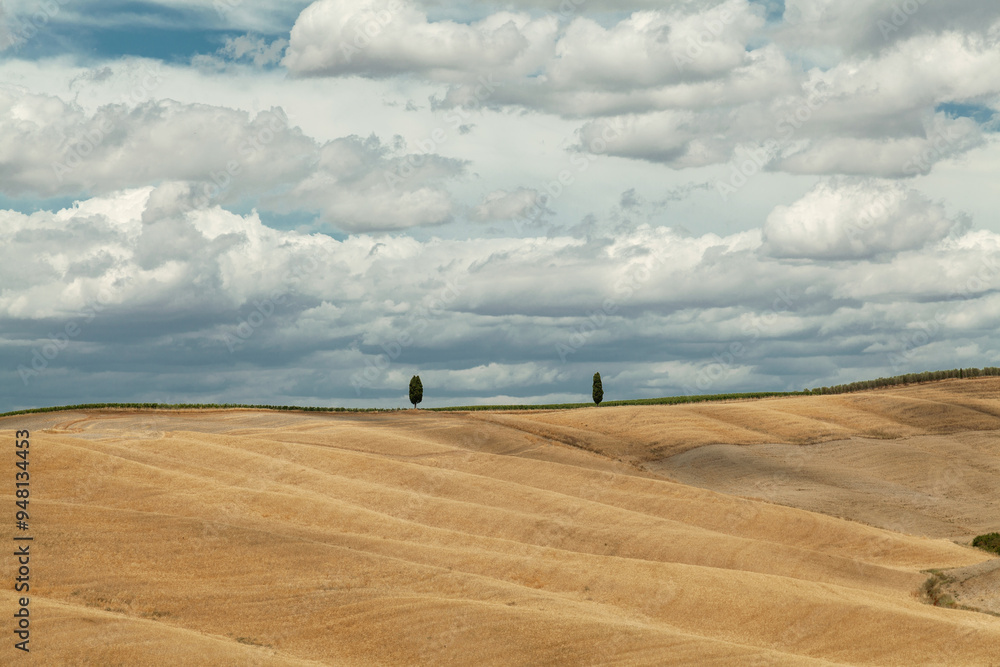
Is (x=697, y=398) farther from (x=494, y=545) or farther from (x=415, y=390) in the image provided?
(x=494, y=545)

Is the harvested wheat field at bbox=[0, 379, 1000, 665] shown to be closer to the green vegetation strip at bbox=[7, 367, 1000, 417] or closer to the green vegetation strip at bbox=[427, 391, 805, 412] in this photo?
the green vegetation strip at bbox=[7, 367, 1000, 417]

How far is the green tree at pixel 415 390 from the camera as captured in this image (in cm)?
9606

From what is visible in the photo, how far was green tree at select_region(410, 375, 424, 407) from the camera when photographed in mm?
96062

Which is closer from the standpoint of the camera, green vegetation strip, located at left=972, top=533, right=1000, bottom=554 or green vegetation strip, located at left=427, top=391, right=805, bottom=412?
green vegetation strip, located at left=972, top=533, right=1000, bottom=554

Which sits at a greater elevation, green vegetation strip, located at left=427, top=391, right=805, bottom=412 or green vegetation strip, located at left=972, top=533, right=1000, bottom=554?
green vegetation strip, located at left=427, top=391, right=805, bottom=412

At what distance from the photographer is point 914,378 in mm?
93062

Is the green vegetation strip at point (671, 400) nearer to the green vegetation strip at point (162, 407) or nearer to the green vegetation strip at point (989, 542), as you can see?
the green vegetation strip at point (162, 407)

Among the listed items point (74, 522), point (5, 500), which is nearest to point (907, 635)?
point (74, 522)

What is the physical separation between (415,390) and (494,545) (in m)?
60.5

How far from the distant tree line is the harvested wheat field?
→ 946 inches

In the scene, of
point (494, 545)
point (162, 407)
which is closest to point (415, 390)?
point (162, 407)

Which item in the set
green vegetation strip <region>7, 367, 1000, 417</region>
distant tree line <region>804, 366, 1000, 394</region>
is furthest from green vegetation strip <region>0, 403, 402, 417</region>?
distant tree line <region>804, 366, 1000, 394</region>

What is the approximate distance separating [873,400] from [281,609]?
222 feet

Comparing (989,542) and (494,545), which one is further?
(989,542)
